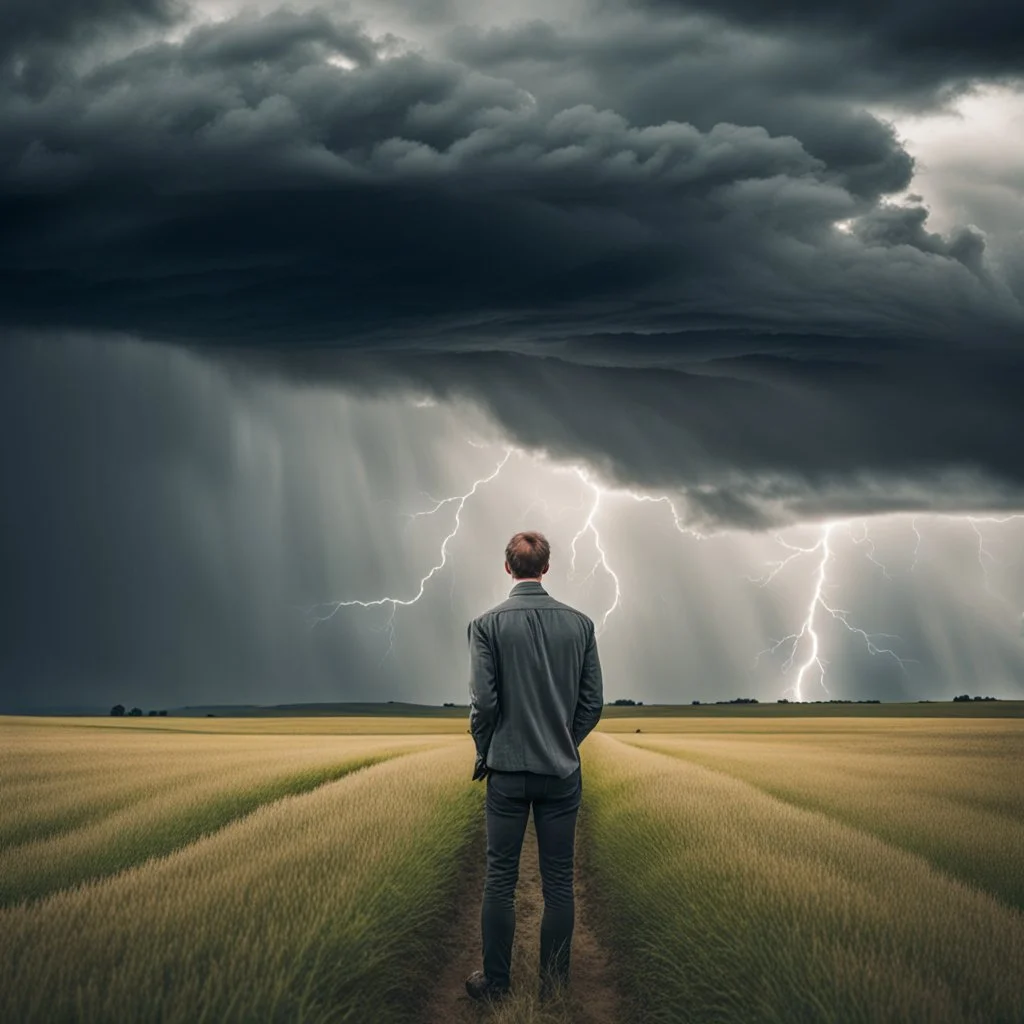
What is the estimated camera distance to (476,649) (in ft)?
20.1

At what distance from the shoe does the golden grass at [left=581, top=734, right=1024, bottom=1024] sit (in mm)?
1112

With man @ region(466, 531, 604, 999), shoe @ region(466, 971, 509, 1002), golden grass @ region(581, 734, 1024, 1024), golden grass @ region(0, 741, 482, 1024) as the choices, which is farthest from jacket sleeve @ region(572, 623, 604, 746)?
golden grass @ region(0, 741, 482, 1024)

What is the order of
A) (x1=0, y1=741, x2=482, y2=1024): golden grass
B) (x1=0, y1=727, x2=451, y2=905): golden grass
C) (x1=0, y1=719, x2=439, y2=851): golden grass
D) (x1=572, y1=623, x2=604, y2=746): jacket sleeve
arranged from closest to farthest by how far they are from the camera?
(x1=0, y1=741, x2=482, y2=1024): golden grass, (x1=572, y1=623, x2=604, y2=746): jacket sleeve, (x1=0, y1=727, x2=451, y2=905): golden grass, (x1=0, y1=719, x2=439, y2=851): golden grass

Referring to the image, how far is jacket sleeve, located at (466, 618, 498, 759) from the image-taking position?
19.8 ft

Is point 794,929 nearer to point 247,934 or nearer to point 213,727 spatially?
point 247,934

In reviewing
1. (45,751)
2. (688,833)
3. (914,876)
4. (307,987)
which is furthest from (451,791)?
(45,751)

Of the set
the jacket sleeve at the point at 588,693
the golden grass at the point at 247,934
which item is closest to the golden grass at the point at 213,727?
the golden grass at the point at 247,934

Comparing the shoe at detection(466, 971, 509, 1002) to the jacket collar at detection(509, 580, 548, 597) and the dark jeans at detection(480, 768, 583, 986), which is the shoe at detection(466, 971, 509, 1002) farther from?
the jacket collar at detection(509, 580, 548, 597)

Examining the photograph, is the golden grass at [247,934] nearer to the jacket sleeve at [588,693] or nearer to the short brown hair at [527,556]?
the jacket sleeve at [588,693]

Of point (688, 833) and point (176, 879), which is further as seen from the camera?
point (688, 833)

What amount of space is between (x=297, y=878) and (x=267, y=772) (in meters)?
11.4

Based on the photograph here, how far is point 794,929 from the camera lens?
5.59 m

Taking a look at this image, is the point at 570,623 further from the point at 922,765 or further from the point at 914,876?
the point at 922,765

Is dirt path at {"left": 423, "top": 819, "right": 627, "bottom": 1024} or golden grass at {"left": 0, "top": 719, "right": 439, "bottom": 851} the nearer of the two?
dirt path at {"left": 423, "top": 819, "right": 627, "bottom": 1024}
